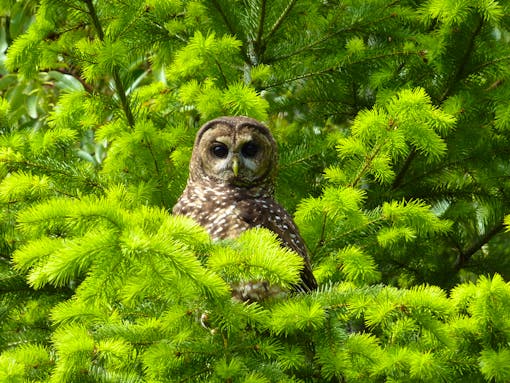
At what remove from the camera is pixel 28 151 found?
3.28 metres

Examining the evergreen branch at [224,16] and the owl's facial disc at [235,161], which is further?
the evergreen branch at [224,16]

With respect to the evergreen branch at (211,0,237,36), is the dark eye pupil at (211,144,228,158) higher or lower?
lower

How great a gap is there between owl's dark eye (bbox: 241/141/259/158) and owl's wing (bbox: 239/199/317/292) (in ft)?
0.75

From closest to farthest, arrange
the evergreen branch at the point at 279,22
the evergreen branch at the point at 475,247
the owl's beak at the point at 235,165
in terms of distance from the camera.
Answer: the owl's beak at the point at 235,165
the evergreen branch at the point at 279,22
the evergreen branch at the point at 475,247

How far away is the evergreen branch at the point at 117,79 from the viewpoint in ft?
10.7

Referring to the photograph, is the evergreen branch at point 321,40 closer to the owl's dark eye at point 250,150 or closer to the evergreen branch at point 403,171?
the owl's dark eye at point 250,150

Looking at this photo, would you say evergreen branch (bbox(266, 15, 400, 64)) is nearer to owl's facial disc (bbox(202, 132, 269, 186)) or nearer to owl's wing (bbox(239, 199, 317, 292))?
owl's facial disc (bbox(202, 132, 269, 186))

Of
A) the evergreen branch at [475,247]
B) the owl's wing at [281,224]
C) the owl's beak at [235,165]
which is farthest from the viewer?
the evergreen branch at [475,247]

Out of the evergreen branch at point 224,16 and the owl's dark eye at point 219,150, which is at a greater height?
the evergreen branch at point 224,16

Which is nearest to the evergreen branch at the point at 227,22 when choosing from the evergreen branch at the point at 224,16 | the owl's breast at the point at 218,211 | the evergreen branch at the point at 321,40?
the evergreen branch at the point at 224,16

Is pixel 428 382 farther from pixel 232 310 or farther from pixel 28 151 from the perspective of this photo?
pixel 28 151

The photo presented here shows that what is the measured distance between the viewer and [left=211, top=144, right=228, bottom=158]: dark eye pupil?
11.7ft

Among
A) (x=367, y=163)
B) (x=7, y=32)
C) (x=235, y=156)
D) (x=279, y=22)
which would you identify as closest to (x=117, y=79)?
(x=235, y=156)

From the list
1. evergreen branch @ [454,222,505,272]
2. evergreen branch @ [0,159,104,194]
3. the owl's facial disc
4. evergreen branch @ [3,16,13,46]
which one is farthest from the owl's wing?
evergreen branch @ [3,16,13,46]
